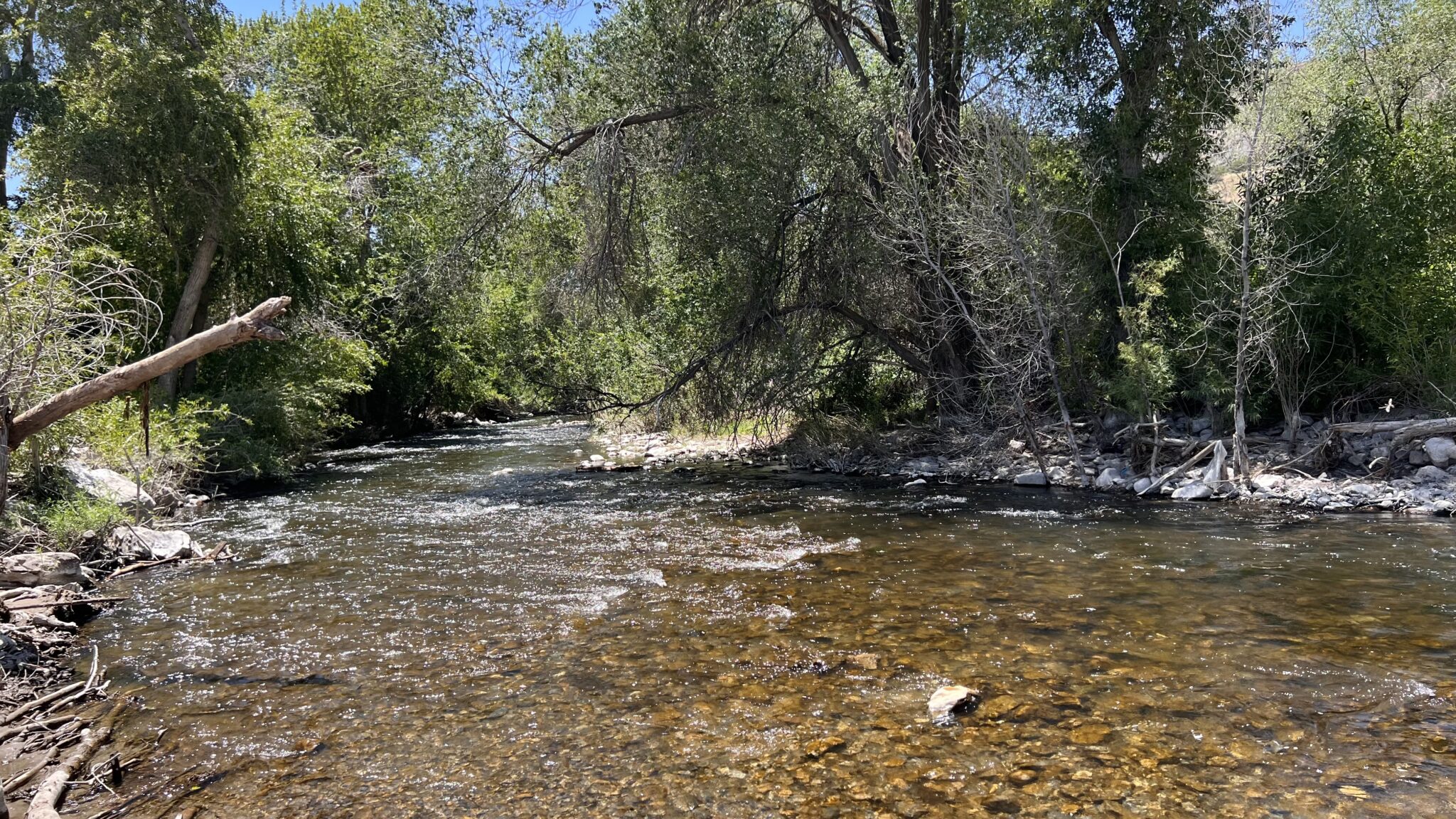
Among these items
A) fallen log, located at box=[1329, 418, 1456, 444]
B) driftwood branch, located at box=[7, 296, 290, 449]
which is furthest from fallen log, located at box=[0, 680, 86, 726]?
fallen log, located at box=[1329, 418, 1456, 444]

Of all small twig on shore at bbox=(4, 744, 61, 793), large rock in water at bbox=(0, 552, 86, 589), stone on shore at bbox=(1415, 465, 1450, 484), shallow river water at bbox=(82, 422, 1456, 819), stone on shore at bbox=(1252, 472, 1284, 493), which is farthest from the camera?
stone on shore at bbox=(1252, 472, 1284, 493)

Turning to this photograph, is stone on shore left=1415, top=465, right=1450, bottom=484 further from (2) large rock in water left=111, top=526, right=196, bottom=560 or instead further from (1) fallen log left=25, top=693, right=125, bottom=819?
(2) large rock in water left=111, top=526, right=196, bottom=560

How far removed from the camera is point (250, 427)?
674 inches

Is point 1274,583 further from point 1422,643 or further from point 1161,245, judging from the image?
point 1161,245

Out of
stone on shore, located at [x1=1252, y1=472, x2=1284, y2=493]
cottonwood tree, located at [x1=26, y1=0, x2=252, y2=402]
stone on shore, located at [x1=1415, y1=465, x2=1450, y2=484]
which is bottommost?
stone on shore, located at [x1=1252, y1=472, x2=1284, y2=493]

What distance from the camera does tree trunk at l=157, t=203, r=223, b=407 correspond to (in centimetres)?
1725

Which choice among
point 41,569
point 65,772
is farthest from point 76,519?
point 65,772

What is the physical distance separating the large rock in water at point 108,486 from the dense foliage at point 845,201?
43cm

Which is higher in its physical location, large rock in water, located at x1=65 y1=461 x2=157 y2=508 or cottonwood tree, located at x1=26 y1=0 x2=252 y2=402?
cottonwood tree, located at x1=26 y1=0 x2=252 y2=402

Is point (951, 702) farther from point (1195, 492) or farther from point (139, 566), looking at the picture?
point (1195, 492)

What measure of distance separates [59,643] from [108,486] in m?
5.71

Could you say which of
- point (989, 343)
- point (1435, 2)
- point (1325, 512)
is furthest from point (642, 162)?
point (1435, 2)

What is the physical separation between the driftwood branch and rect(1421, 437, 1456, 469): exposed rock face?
13720 millimetres

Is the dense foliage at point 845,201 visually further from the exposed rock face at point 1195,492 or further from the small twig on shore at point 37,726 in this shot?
the small twig on shore at point 37,726
